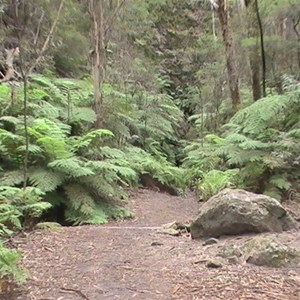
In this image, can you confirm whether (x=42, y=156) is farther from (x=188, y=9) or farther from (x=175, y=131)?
(x=188, y=9)

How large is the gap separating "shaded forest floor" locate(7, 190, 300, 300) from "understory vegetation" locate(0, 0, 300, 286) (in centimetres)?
34

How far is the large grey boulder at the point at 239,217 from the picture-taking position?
169 inches

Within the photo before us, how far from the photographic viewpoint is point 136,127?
1180cm

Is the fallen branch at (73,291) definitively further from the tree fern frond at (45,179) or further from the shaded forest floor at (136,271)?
the tree fern frond at (45,179)

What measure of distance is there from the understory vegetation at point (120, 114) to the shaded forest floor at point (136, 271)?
1.13 feet

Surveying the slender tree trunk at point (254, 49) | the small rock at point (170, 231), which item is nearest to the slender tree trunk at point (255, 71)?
the slender tree trunk at point (254, 49)

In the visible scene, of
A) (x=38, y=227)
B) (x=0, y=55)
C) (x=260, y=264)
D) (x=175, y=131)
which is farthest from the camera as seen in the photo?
(x=175, y=131)

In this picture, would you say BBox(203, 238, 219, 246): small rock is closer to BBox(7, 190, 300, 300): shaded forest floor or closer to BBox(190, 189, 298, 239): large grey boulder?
BBox(7, 190, 300, 300): shaded forest floor

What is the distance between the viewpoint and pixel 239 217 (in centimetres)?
430

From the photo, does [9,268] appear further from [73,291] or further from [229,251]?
[229,251]

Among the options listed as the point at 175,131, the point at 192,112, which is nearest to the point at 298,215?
the point at 175,131

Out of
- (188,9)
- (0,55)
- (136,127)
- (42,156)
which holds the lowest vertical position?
(42,156)

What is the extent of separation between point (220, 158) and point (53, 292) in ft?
23.5

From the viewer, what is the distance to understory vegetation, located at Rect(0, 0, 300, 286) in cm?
612
